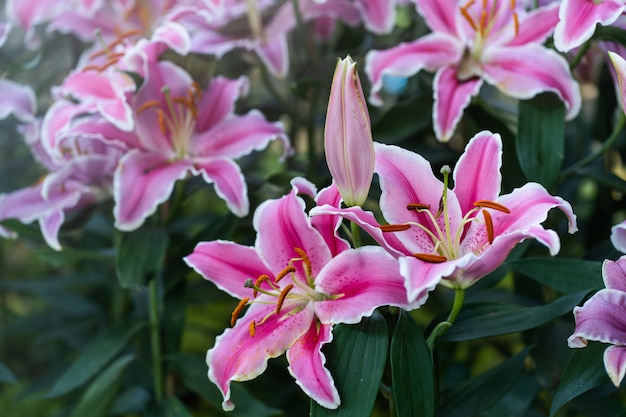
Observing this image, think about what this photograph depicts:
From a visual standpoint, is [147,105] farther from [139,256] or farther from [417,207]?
[417,207]

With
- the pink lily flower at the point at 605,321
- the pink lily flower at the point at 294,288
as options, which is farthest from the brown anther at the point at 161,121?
the pink lily flower at the point at 605,321

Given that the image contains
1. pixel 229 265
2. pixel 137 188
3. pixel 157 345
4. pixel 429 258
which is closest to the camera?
pixel 429 258

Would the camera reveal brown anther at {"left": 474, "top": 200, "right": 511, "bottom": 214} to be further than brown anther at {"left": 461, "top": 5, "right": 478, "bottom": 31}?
No

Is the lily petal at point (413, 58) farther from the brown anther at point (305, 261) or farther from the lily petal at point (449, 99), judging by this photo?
the brown anther at point (305, 261)

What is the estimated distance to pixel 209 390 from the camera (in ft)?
2.36

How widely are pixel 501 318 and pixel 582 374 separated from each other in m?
0.06

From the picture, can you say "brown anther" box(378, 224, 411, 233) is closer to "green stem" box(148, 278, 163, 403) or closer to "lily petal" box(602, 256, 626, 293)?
"lily petal" box(602, 256, 626, 293)

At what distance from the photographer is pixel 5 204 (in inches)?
29.5

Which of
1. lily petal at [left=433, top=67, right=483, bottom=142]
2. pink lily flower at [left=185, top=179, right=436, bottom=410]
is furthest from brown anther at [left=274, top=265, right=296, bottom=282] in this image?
lily petal at [left=433, top=67, right=483, bottom=142]

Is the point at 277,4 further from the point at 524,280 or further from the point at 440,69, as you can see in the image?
the point at 524,280

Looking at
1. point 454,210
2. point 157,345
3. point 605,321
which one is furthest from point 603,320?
point 157,345

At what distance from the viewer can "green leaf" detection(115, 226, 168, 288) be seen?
2.23ft

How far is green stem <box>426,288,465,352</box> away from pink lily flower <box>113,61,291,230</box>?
8.5 inches

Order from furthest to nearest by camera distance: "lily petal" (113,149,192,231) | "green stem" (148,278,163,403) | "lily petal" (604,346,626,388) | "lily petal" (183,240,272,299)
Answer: "green stem" (148,278,163,403) < "lily petal" (113,149,192,231) < "lily petal" (183,240,272,299) < "lily petal" (604,346,626,388)
